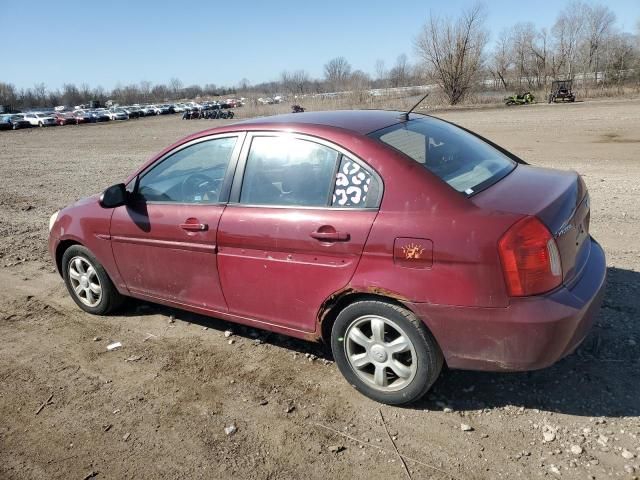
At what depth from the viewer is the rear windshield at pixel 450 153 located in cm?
305

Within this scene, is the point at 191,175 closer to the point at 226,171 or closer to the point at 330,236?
the point at 226,171

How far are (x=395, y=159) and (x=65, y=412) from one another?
2.67m

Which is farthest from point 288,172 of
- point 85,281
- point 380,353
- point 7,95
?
point 7,95

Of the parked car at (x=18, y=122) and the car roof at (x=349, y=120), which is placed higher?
the parked car at (x=18, y=122)

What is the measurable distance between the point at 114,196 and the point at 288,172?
62.3 inches

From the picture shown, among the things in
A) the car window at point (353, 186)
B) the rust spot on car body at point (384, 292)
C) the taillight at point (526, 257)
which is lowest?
the rust spot on car body at point (384, 292)

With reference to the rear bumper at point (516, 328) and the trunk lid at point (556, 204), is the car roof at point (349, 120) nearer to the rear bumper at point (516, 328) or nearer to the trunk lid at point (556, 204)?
the trunk lid at point (556, 204)

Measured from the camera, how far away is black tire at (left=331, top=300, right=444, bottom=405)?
2879 mm

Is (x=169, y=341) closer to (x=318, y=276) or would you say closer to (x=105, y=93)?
(x=318, y=276)

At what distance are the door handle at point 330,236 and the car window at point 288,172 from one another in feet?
0.64

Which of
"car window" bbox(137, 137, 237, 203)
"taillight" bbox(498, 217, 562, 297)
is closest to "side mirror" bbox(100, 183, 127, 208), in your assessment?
"car window" bbox(137, 137, 237, 203)

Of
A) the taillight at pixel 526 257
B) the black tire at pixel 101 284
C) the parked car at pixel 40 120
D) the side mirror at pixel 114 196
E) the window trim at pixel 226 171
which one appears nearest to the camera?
the taillight at pixel 526 257

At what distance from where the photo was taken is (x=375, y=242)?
2.87 metres

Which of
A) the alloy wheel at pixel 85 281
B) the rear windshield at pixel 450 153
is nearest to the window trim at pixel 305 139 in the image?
the rear windshield at pixel 450 153
